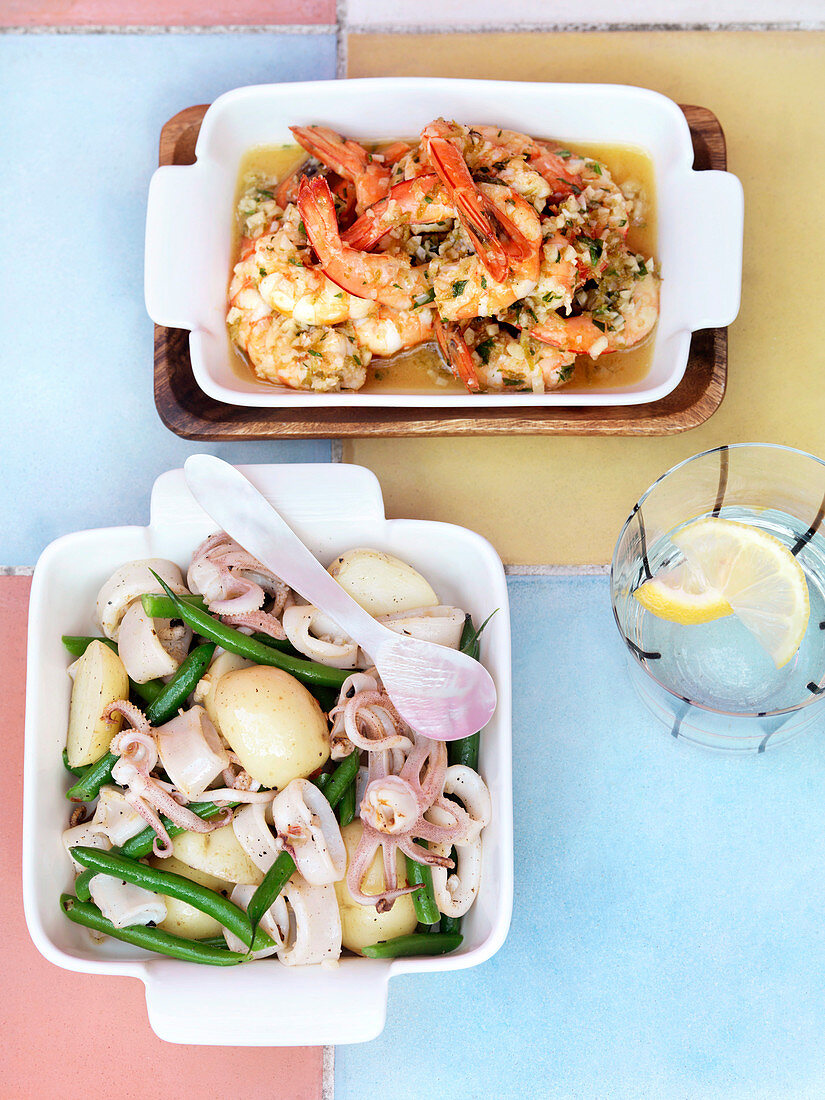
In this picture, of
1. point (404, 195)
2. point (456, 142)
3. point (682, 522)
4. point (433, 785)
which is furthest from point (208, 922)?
point (456, 142)

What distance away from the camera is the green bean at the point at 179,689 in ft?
4.11

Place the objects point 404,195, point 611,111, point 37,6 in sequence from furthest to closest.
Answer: point 37,6
point 611,111
point 404,195

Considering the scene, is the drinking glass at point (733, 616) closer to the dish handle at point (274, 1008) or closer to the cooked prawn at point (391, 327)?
the cooked prawn at point (391, 327)

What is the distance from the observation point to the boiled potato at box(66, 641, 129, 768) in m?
1.23

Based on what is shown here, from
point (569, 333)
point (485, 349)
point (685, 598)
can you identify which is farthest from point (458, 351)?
point (685, 598)

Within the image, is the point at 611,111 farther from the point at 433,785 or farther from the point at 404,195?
the point at 433,785

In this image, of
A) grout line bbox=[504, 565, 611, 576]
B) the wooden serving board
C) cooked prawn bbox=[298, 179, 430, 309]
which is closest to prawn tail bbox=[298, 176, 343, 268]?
cooked prawn bbox=[298, 179, 430, 309]

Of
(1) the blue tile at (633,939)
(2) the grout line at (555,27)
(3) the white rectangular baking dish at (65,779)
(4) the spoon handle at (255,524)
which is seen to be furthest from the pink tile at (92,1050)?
(2) the grout line at (555,27)

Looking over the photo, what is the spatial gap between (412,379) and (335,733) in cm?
57

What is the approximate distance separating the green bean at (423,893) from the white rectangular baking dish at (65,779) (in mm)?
59

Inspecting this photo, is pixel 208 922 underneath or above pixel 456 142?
underneath

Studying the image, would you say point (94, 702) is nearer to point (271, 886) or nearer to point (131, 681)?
point (131, 681)

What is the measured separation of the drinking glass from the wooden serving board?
0.09m

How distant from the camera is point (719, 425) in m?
1.50
